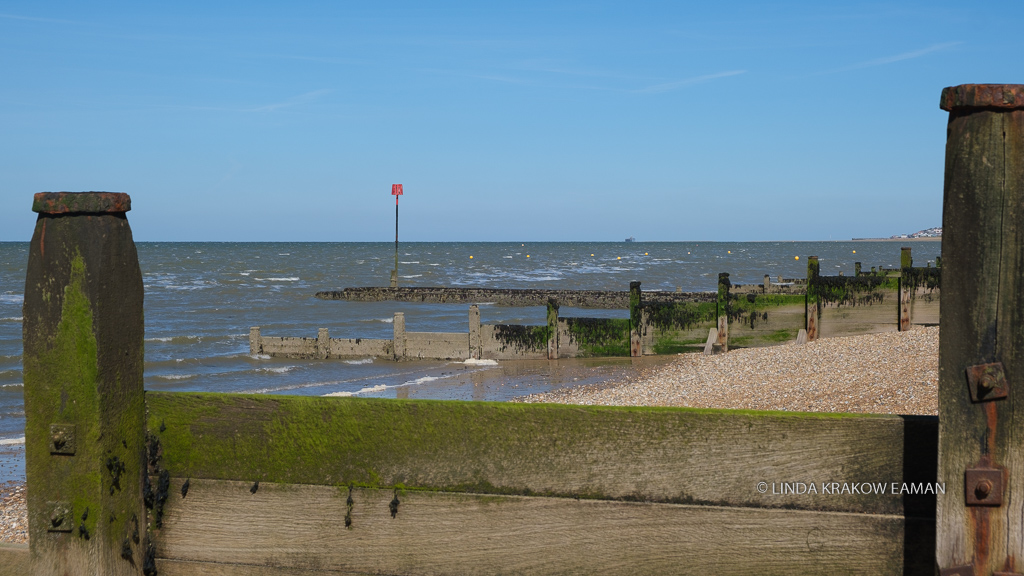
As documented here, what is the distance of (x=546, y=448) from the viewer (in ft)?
7.52

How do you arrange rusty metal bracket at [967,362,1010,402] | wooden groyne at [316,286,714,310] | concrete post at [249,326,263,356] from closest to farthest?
rusty metal bracket at [967,362,1010,402], concrete post at [249,326,263,356], wooden groyne at [316,286,714,310]

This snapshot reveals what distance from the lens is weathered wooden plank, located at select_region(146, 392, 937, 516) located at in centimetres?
217

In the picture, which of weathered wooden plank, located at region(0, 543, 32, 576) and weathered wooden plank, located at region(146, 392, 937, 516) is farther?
weathered wooden plank, located at region(0, 543, 32, 576)

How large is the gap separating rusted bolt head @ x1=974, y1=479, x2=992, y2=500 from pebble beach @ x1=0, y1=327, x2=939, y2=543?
262 inches

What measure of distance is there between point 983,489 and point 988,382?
0.93 ft

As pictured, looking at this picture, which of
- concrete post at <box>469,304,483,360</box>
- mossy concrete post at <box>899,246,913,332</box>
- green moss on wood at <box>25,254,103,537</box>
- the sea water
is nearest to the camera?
green moss on wood at <box>25,254,103,537</box>

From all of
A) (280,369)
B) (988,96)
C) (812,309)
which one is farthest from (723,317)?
(988,96)

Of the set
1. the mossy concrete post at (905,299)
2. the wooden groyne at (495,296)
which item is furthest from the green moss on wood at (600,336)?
the wooden groyne at (495,296)

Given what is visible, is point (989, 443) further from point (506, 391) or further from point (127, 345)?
point (506, 391)

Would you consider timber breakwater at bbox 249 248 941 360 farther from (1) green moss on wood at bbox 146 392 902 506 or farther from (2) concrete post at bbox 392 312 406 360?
(1) green moss on wood at bbox 146 392 902 506

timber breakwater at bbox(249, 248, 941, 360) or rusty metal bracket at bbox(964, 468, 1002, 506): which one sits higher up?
rusty metal bracket at bbox(964, 468, 1002, 506)

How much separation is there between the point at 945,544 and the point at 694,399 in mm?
11298

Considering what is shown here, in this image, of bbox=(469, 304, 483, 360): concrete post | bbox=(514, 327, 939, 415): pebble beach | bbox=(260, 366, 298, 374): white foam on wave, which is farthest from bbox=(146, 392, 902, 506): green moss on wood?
bbox=(260, 366, 298, 374): white foam on wave

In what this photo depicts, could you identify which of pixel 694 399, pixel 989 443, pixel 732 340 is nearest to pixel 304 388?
pixel 694 399
